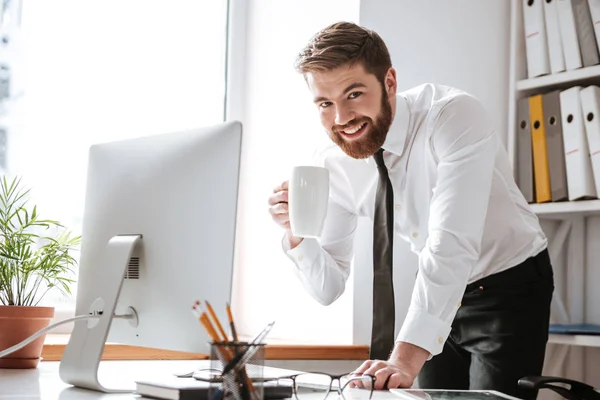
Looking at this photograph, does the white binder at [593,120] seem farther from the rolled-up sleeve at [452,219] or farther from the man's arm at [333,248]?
the man's arm at [333,248]

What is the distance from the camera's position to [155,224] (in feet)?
4.60

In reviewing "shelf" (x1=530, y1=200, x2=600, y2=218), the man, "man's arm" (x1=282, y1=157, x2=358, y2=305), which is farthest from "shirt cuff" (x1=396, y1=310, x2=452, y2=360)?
"shelf" (x1=530, y1=200, x2=600, y2=218)

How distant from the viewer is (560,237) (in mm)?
2539

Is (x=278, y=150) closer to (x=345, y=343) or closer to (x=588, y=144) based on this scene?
(x=345, y=343)

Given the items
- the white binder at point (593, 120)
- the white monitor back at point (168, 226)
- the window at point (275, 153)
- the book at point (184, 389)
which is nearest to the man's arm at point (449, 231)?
the book at point (184, 389)

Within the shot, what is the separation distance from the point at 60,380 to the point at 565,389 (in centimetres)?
103

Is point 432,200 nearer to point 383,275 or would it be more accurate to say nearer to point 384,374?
point 383,275

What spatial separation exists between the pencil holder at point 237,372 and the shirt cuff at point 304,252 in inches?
38.5

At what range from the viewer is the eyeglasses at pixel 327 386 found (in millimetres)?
1215

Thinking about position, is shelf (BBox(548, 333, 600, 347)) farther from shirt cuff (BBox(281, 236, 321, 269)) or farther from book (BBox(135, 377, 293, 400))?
book (BBox(135, 377, 293, 400))

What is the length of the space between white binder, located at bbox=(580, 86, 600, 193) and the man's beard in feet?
2.47

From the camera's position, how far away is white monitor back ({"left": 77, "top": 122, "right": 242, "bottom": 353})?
1.29 m

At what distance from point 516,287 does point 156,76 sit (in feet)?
5.02

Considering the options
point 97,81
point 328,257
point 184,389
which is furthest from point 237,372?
point 97,81
